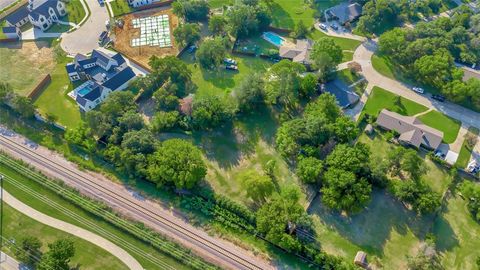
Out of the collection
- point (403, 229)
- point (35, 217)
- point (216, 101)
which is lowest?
point (403, 229)

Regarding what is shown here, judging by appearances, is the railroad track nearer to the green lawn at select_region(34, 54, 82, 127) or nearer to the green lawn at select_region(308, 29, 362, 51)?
the green lawn at select_region(34, 54, 82, 127)

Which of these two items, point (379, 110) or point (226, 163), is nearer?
point (226, 163)

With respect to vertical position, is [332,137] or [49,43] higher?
[49,43]

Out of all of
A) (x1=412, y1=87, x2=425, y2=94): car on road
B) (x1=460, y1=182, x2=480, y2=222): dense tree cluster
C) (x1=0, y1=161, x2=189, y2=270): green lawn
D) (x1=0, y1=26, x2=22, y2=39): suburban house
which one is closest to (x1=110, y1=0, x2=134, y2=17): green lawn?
(x1=0, y1=26, x2=22, y2=39): suburban house

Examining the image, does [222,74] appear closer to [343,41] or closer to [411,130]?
[343,41]

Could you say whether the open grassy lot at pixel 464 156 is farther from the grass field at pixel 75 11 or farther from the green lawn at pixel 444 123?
the grass field at pixel 75 11

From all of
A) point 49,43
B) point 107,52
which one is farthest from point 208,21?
point 49,43

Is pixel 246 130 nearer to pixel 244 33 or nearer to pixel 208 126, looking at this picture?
pixel 208 126

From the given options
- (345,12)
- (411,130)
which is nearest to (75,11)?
(345,12)
